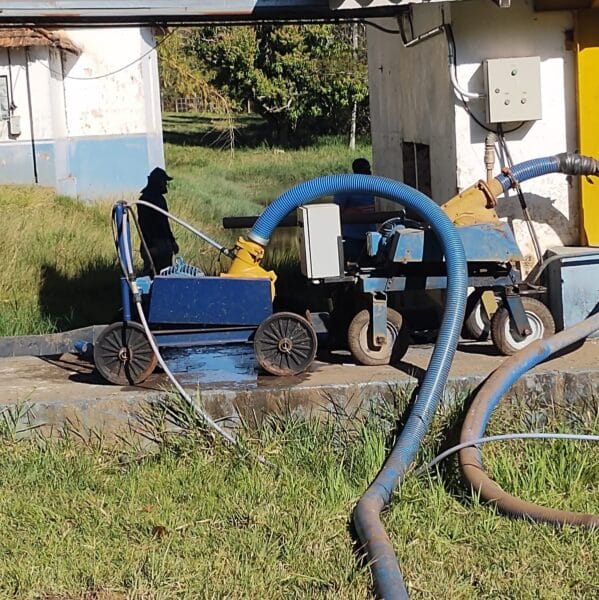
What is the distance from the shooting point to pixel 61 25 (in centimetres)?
771

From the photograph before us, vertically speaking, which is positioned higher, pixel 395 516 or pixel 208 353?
pixel 208 353

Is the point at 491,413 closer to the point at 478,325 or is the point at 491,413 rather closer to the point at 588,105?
the point at 478,325

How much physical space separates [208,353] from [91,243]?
649cm

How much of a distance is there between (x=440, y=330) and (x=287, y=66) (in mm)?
27341

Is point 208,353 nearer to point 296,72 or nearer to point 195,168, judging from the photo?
point 195,168

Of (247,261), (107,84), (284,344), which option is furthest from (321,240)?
(107,84)

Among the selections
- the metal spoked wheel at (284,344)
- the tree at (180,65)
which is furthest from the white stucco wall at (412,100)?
the tree at (180,65)

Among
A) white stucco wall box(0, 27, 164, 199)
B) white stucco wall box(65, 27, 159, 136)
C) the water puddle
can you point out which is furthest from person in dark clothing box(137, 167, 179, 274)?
white stucco wall box(65, 27, 159, 136)

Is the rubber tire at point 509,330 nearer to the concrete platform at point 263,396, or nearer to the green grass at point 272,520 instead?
the concrete platform at point 263,396

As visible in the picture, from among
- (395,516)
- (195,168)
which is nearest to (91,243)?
(395,516)

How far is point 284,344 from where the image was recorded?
21.1 ft

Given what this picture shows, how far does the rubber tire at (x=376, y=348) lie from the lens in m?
6.61

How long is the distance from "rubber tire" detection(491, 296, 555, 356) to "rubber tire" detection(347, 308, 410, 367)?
1.84 ft

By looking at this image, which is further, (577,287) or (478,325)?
(478,325)
